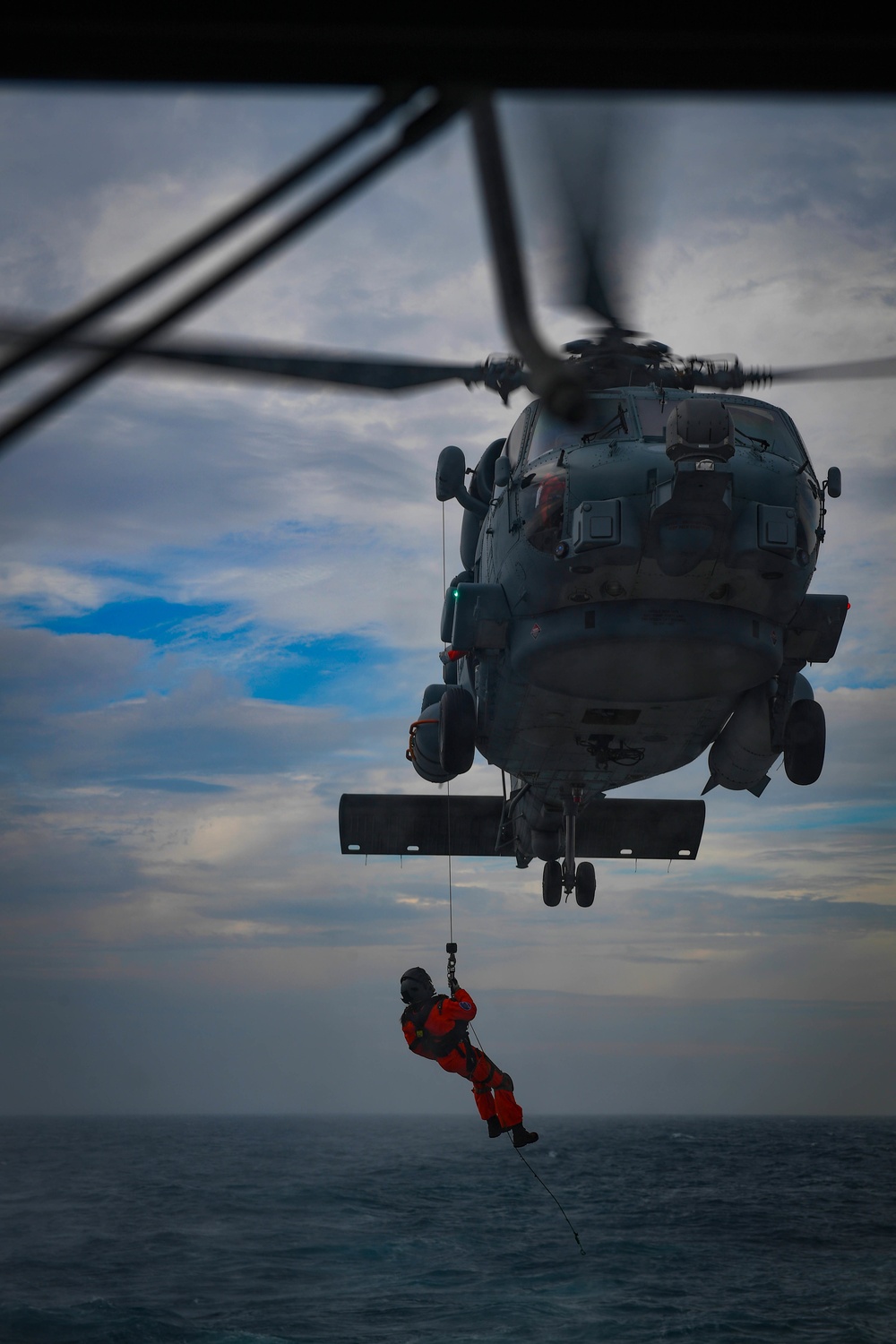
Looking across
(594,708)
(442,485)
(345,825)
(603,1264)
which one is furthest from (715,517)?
(603,1264)

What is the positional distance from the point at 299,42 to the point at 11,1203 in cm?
5327

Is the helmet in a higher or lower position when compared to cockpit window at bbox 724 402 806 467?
lower

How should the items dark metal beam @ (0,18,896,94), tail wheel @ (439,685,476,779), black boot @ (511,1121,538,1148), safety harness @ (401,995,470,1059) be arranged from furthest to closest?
1. tail wheel @ (439,685,476,779)
2. safety harness @ (401,995,470,1059)
3. black boot @ (511,1121,538,1148)
4. dark metal beam @ (0,18,896,94)

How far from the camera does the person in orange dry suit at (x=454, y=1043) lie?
35.0ft

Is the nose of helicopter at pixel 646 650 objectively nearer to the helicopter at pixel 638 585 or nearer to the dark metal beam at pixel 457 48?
the helicopter at pixel 638 585

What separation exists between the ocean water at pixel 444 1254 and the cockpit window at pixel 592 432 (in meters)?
19.8

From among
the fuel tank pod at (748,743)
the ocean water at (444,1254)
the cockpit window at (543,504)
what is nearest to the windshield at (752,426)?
the cockpit window at (543,504)

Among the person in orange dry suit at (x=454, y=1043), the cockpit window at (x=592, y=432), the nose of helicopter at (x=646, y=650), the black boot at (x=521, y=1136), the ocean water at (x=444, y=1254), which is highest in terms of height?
the cockpit window at (x=592, y=432)

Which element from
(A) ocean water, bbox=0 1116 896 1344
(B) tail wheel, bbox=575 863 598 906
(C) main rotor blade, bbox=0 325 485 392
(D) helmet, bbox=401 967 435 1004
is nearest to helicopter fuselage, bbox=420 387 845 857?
(D) helmet, bbox=401 967 435 1004

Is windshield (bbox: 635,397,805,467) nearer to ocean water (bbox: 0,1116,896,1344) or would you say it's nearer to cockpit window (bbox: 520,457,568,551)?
cockpit window (bbox: 520,457,568,551)

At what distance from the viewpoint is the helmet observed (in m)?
10.8

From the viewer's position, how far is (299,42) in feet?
6.53

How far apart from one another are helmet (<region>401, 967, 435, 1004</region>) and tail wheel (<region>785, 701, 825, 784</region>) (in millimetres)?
3903

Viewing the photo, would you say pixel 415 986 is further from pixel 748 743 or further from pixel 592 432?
pixel 592 432
